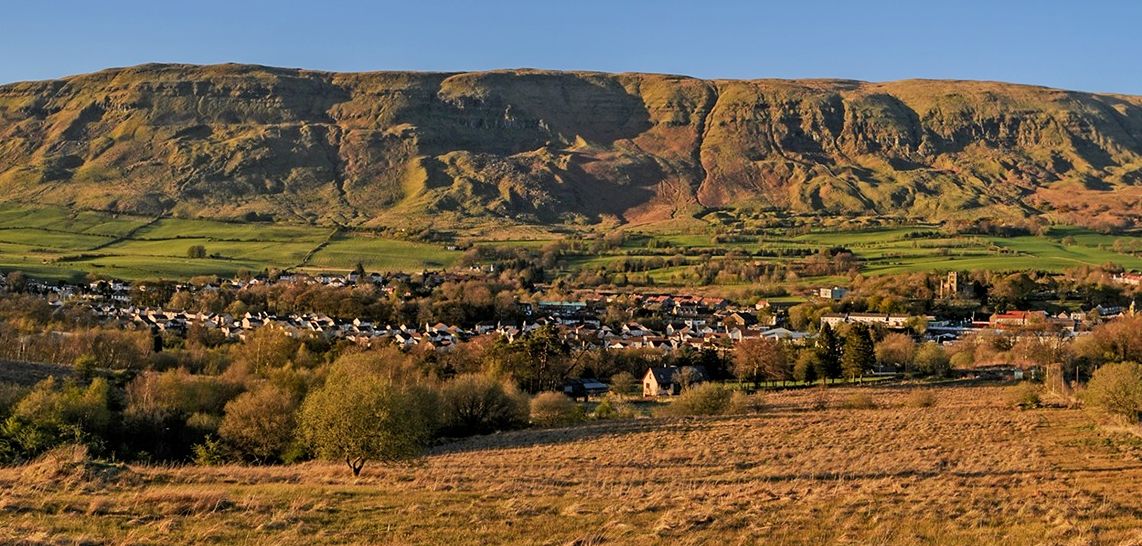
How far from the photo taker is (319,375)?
1919 inches

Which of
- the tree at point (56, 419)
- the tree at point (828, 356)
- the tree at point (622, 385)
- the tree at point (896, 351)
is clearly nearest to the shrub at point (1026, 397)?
the tree at point (828, 356)

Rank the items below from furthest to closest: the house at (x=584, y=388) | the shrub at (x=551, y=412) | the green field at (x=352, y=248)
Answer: the green field at (x=352, y=248), the house at (x=584, y=388), the shrub at (x=551, y=412)

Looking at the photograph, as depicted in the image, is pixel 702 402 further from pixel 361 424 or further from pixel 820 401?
pixel 361 424

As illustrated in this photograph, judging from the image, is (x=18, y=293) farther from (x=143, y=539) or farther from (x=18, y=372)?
(x=143, y=539)

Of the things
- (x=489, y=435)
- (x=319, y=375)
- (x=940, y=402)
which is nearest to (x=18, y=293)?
(x=319, y=375)

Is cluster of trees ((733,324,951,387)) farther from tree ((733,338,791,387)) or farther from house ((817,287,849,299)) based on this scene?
house ((817,287,849,299))

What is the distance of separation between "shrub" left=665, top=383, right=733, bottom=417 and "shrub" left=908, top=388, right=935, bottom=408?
36.6ft

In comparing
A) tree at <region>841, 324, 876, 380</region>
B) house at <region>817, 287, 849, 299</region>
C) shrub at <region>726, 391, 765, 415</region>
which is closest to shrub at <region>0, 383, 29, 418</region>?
shrub at <region>726, 391, 765, 415</region>

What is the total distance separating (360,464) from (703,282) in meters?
102

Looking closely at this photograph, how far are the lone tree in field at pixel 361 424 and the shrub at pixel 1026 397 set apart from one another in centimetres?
3835

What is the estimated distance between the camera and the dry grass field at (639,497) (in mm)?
17000

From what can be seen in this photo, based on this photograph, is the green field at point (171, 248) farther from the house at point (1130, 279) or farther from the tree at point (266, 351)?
the house at point (1130, 279)

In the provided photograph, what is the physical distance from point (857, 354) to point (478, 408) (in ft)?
108

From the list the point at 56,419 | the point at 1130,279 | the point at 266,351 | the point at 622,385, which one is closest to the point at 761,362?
the point at 622,385
